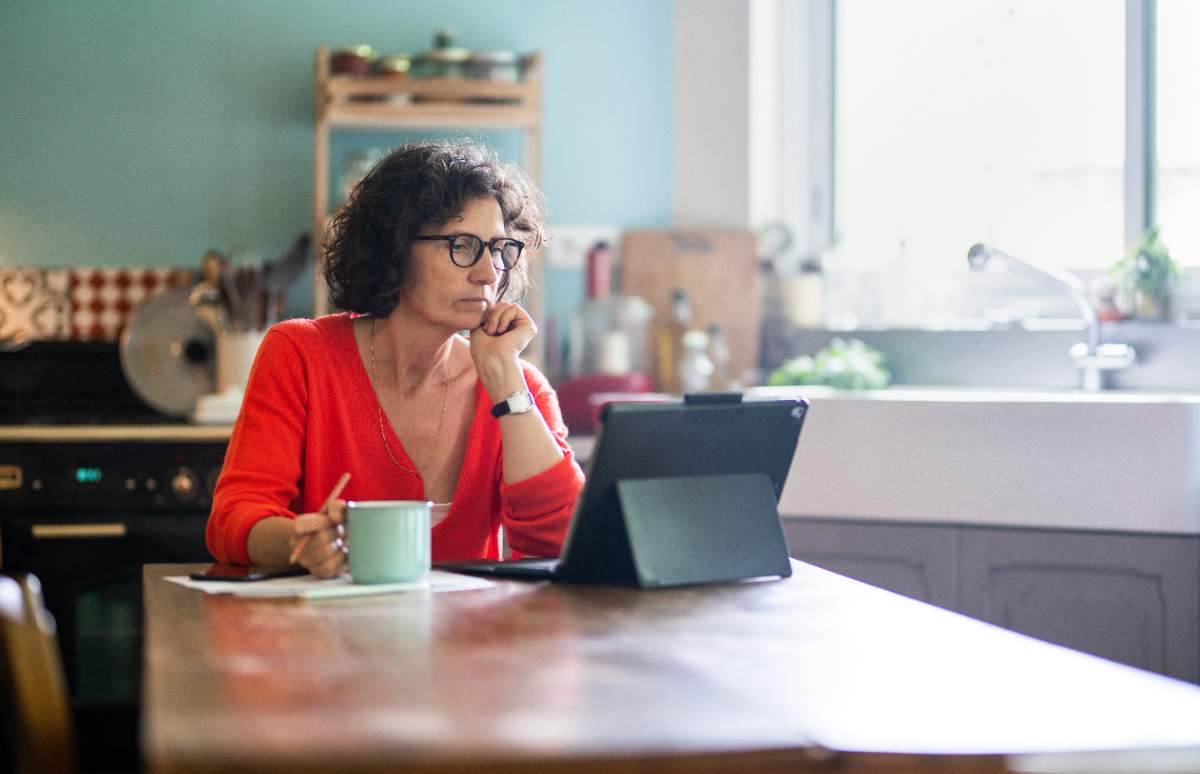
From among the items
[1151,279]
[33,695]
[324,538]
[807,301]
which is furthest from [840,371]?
[33,695]

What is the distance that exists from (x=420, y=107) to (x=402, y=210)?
162 cm

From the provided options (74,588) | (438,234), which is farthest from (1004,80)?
(74,588)

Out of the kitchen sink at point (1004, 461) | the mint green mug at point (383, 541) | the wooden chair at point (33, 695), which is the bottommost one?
the kitchen sink at point (1004, 461)

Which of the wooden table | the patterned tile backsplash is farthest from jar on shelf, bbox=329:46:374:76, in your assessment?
the wooden table

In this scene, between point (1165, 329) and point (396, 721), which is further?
point (1165, 329)

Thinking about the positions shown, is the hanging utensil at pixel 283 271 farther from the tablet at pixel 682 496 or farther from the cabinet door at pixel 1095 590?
the tablet at pixel 682 496

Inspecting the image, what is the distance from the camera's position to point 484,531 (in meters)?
1.89

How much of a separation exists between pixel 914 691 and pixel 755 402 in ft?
1.74

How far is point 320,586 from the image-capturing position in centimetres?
138

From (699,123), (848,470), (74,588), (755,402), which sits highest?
(699,123)

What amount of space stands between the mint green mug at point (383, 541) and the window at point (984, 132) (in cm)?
242

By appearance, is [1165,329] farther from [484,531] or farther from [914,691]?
[914,691]

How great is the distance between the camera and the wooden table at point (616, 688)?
2.56ft

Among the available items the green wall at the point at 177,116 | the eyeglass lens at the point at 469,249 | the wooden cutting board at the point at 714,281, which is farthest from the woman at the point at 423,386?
the green wall at the point at 177,116
